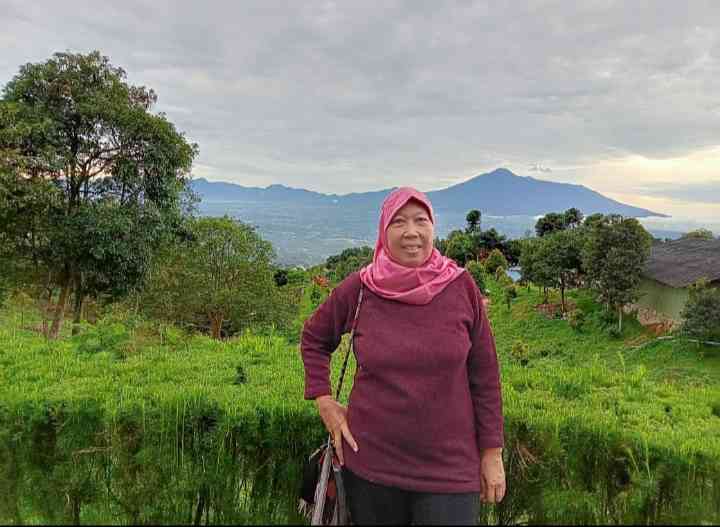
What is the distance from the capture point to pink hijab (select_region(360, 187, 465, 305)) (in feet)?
5.63

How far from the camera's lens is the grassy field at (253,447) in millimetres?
1827

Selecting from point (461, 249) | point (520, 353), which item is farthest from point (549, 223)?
point (520, 353)

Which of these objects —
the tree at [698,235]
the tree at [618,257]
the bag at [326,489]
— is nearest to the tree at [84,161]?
the bag at [326,489]

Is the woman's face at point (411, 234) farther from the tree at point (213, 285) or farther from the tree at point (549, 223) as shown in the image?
the tree at point (549, 223)

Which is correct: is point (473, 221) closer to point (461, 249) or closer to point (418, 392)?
point (461, 249)

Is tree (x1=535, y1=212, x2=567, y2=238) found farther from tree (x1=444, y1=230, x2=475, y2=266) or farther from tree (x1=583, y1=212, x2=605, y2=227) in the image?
tree (x1=583, y1=212, x2=605, y2=227)

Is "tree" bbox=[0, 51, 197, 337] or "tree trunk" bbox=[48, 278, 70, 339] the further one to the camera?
"tree trunk" bbox=[48, 278, 70, 339]

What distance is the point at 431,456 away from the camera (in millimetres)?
1614

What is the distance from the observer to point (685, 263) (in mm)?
19422

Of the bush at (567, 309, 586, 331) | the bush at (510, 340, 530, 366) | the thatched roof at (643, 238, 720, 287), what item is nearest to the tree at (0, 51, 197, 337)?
the bush at (510, 340, 530, 366)

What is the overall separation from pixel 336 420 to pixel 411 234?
0.74m

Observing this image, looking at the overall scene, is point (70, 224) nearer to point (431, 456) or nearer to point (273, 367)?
point (273, 367)

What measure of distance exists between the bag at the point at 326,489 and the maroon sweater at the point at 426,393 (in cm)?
9

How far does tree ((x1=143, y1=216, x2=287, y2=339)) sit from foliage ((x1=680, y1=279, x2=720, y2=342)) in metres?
12.0
